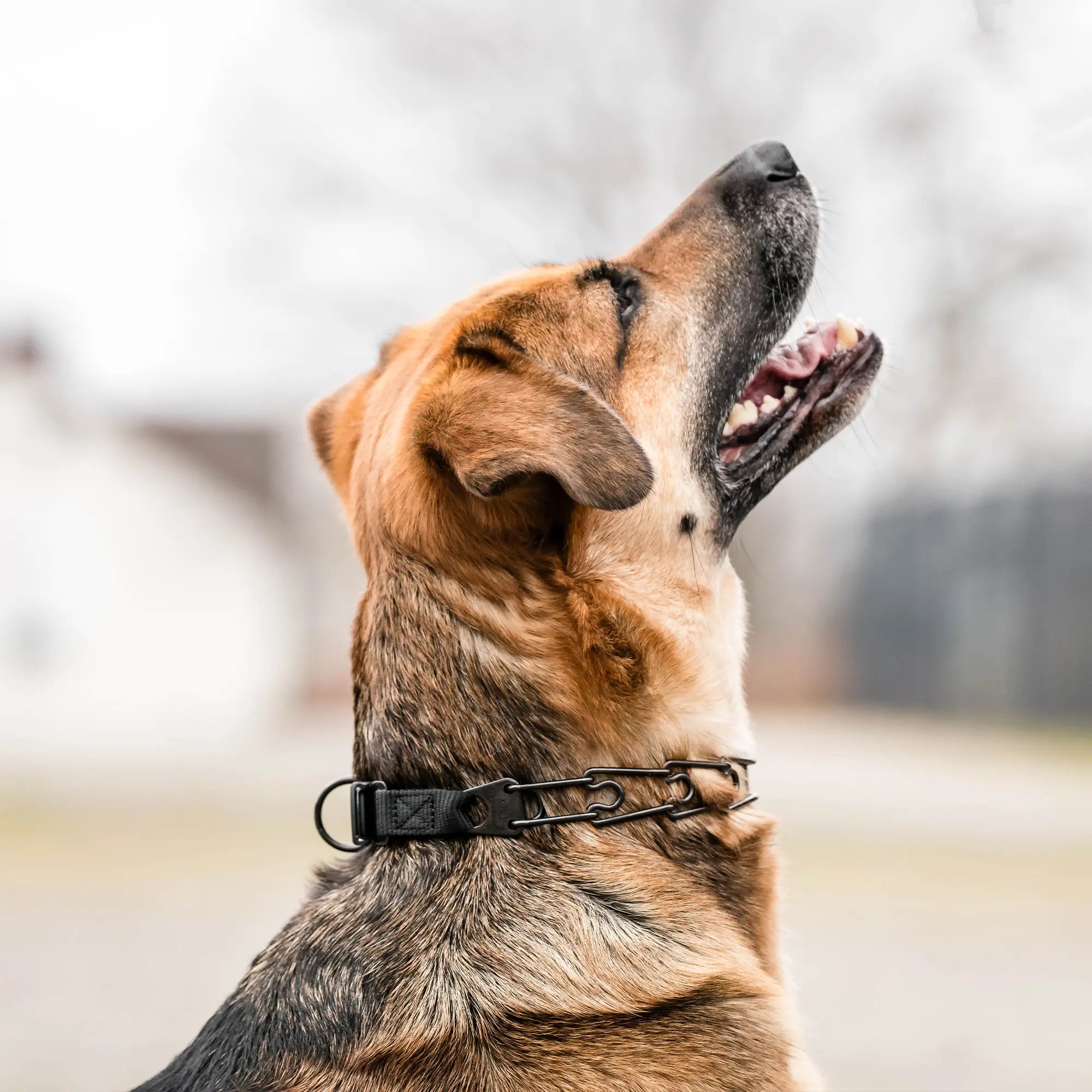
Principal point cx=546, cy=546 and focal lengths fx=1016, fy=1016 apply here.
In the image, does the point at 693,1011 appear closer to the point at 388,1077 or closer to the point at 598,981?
the point at 598,981

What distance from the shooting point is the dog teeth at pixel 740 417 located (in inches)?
86.4

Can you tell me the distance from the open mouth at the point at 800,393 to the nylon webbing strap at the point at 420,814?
0.90 metres

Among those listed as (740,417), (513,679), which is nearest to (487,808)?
(513,679)

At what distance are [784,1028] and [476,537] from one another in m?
1.00

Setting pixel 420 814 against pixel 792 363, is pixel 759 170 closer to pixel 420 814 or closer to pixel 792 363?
pixel 792 363

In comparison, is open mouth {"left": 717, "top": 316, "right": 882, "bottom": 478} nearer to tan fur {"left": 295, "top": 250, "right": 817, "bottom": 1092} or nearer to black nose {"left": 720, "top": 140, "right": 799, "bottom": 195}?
tan fur {"left": 295, "top": 250, "right": 817, "bottom": 1092}

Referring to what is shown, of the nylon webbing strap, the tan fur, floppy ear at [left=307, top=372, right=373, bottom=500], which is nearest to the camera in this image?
the tan fur

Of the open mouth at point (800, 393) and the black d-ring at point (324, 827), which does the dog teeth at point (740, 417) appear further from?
the black d-ring at point (324, 827)

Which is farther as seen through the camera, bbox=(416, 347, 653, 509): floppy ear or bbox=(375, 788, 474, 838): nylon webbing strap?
bbox=(375, 788, 474, 838): nylon webbing strap

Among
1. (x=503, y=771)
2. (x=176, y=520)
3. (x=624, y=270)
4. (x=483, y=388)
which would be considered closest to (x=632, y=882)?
(x=503, y=771)

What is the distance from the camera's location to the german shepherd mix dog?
163 centimetres

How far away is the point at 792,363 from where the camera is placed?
2275mm

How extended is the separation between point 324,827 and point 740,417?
1.21 metres

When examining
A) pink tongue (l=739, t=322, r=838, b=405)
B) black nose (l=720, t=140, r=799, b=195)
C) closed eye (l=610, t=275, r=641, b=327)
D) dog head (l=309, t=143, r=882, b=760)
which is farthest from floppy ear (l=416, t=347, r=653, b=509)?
black nose (l=720, t=140, r=799, b=195)
